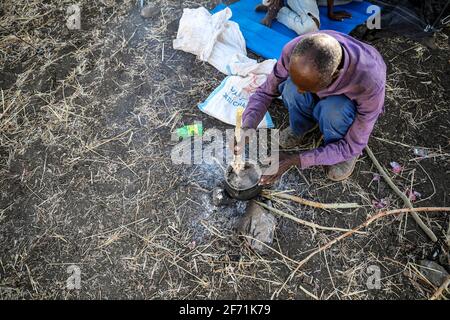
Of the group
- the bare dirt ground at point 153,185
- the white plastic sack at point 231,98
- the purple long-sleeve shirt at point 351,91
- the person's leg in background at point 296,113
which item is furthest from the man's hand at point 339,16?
the purple long-sleeve shirt at point 351,91

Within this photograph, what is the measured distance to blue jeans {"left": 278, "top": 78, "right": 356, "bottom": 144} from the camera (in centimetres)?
209

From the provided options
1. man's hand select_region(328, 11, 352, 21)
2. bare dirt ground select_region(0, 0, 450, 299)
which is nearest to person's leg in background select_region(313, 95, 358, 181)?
bare dirt ground select_region(0, 0, 450, 299)

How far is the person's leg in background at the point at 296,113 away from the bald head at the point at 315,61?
0.56 metres

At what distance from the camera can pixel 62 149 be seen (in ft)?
9.14

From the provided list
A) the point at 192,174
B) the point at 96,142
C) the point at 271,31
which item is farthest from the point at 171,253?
the point at 271,31

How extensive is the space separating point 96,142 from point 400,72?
8.75 feet

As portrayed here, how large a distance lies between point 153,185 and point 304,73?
55.5 inches

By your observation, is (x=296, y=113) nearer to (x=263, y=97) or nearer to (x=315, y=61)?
(x=263, y=97)

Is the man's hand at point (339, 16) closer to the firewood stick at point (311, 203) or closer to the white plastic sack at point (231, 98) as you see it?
the white plastic sack at point (231, 98)

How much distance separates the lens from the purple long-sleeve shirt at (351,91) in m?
1.89

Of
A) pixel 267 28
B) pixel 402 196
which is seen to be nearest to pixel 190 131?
pixel 267 28

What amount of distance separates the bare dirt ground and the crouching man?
458mm

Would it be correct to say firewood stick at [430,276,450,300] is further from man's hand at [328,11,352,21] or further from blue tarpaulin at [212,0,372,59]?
man's hand at [328,11,352,21]
